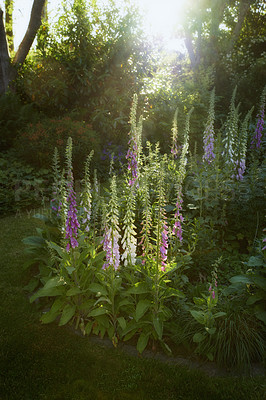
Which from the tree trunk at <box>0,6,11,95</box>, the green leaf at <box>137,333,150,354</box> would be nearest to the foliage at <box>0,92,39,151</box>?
the tree trunk at <box>0,6,11,95</box>

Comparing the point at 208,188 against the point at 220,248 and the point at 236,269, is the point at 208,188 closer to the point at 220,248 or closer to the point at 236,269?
the point at 220,248

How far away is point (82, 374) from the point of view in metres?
3.34

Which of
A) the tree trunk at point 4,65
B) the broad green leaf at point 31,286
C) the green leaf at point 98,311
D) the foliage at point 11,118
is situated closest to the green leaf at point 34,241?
the broad green leaf at point 31,286

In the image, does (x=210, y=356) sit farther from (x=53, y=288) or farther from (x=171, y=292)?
(x=53, y=288)

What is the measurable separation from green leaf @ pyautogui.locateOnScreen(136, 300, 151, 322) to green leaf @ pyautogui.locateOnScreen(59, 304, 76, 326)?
0.80 meters

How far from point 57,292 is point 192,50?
1978 centimetres

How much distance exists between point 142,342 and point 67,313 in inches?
34.8

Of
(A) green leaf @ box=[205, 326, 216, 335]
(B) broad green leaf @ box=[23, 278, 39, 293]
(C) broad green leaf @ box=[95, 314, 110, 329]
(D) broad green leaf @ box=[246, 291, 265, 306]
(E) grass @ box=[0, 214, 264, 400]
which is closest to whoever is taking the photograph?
(E) grass @ box=[0, 214, 264, 400]

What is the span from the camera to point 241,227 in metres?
5.23

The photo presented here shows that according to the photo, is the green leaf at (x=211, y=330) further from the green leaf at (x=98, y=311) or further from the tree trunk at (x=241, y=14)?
the tree trunk at (x=241, y=14)

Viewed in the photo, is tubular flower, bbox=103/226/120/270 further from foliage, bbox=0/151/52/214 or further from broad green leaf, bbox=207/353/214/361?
foliage, bbox=0/151/52/214

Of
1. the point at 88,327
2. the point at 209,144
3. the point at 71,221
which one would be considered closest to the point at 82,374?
the point at 88,327

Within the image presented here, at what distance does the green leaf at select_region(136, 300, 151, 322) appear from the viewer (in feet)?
11.1

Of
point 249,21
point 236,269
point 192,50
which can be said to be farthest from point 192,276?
point 249,21
